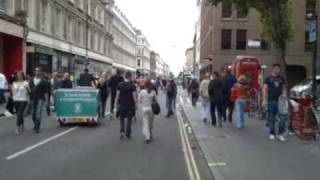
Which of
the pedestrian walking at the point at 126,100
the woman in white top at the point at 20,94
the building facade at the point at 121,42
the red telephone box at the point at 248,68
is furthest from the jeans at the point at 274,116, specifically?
the building facade at the point at 121,42

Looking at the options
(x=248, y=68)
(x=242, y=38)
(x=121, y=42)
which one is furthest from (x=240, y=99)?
(x=121, y=42)

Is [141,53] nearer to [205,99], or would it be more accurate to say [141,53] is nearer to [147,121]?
[205,99]

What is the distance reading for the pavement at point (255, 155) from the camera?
1030 centimetres

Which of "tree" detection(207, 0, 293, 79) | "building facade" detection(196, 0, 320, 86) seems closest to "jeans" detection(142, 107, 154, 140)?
"tree" detection(207, 0, 293, 79)

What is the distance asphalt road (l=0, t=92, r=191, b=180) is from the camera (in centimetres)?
1030

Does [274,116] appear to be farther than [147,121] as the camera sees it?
Yes

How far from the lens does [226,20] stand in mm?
65188

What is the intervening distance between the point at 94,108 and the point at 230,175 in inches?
385

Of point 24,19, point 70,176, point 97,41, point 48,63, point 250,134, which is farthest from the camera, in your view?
point 97,41

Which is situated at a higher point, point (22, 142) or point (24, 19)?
point (24, 19)

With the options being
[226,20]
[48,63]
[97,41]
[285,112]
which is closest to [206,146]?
[285,112]

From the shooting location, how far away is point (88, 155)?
12.7 m

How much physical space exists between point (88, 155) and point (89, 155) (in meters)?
0.02

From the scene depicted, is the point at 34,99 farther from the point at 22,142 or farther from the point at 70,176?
the point at 70,176
